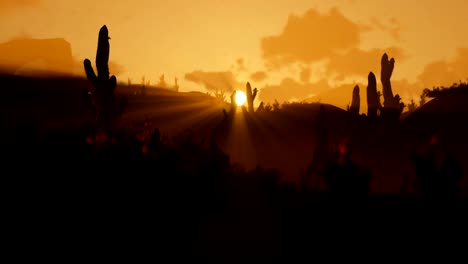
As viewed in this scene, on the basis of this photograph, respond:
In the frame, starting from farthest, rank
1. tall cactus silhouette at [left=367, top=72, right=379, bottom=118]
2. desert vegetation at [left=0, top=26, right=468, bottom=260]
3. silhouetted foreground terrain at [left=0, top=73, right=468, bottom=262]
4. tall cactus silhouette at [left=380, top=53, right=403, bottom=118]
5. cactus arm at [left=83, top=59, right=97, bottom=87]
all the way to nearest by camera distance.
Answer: tall cactus silhouette at [left=380, top=53, right=403, bottom=118]
tall cactus silhouette at [left=367, top=72, right=379, bottom=118]
cactus arm at [left=83, top=59, right=97, bottom=87]
desert vegetation at [left=0, top=26, right=468, bottom=260]
silhouetted foreground terrain at [left=0, top=73, right=468, bottom=262]

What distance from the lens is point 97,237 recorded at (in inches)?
242

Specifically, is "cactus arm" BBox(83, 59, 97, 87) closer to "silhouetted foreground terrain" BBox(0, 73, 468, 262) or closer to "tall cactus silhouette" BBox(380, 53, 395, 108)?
"silhouetted foreground terrain" BBox(0, 73, 468, 262)

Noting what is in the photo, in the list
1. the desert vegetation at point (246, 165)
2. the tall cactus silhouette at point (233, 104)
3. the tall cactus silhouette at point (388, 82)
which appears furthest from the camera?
the tall cactus silhouette at point (388, 82)

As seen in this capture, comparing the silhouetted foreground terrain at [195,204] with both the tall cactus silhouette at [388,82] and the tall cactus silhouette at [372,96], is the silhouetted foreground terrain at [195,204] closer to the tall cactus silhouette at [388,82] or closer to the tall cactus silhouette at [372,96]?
the tall cactus silhouette at [372,96]

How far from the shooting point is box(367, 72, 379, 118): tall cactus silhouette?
20.6 meters

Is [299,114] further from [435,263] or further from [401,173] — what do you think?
[435,263]

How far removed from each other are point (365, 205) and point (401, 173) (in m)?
10.7

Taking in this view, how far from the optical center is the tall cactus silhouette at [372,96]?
810 inches

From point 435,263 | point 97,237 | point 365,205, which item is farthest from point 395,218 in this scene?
point 97,237

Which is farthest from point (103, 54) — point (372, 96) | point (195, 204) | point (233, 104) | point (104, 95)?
point (372, 96)

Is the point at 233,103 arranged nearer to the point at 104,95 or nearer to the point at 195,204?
the point at 104,95

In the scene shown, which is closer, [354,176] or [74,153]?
[354,176]

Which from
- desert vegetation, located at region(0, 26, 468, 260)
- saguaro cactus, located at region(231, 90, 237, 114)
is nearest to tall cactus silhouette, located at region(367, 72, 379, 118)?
desert vegetation, located at region(0, 26, 468, 260)

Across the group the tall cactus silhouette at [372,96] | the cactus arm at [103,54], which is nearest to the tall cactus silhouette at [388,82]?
the tall cactus silhouette at [372,96]
